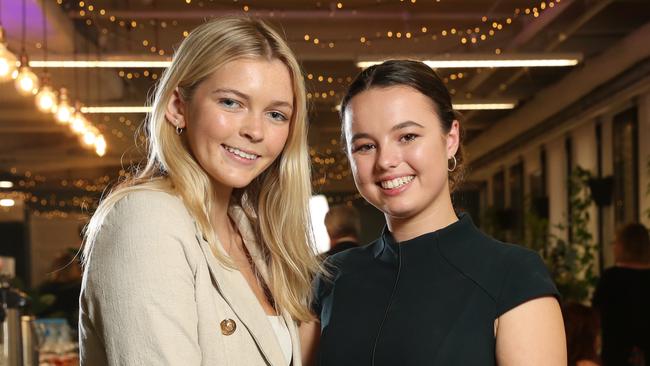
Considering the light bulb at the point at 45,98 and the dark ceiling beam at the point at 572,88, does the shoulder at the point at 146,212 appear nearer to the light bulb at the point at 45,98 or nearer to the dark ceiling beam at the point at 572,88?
the light bulb at the point at 45,98

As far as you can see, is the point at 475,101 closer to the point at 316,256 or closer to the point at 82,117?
the point at 82,117

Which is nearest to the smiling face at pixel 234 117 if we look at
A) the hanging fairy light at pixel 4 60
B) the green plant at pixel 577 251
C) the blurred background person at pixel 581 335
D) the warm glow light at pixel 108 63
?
the blurred background person at pixel 581 335

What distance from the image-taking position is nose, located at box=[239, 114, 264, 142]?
5.97ft

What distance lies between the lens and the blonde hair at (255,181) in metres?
1.78

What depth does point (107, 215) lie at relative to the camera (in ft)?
5.30

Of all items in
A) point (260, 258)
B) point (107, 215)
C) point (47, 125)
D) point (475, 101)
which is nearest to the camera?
point (107, 215)

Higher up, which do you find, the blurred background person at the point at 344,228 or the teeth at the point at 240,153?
the teeth at the point at 240,153

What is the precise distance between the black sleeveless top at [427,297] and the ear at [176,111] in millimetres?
501

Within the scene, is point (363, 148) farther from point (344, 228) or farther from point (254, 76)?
point (344, 228)

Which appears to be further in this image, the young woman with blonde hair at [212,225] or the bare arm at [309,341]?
the bare arm at [309,341]

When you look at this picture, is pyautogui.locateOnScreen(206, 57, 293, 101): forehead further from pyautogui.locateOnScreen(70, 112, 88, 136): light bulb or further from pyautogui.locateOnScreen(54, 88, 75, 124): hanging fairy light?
pyautogui.locateOnScreen(70, 112, 88, 136): light bulb

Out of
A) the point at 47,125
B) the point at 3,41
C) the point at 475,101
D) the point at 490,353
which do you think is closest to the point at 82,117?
the point at 3,41

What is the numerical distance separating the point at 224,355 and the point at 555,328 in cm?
61

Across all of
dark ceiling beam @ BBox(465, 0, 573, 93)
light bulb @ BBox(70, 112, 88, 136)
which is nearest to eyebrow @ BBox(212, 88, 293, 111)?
dark ceiling beam @ BBox(465, 0, 573, 93)
